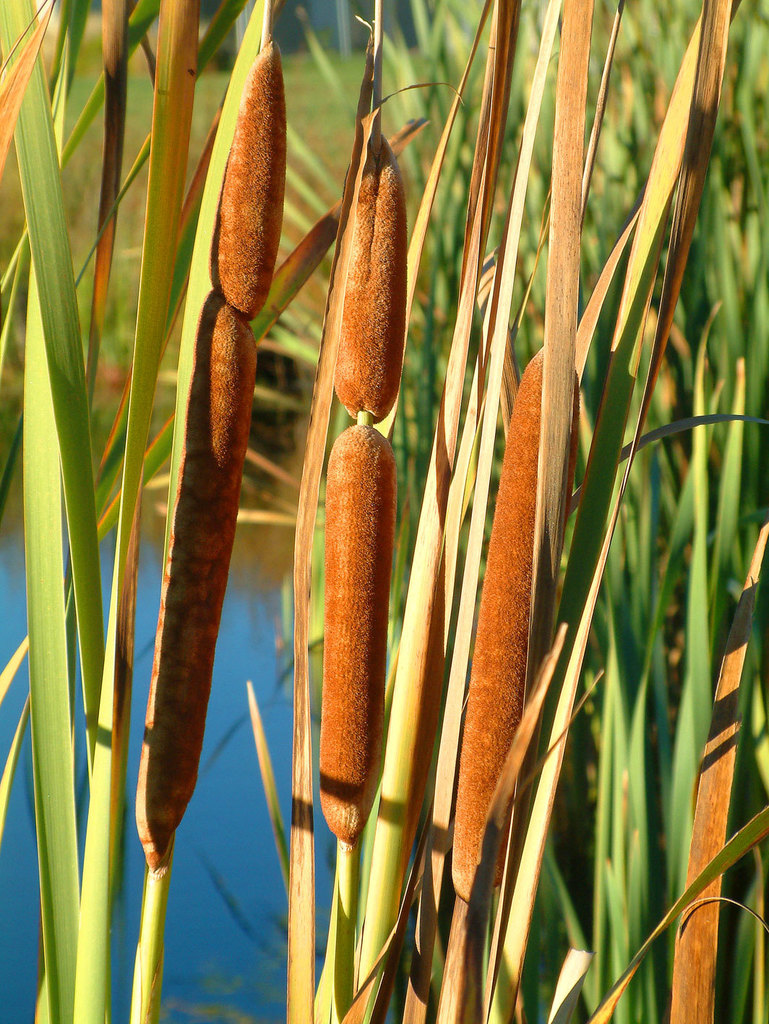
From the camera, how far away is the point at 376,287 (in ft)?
0.91

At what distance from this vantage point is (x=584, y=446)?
35.7 inches

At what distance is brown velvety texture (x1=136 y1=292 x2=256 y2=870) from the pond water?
63cm

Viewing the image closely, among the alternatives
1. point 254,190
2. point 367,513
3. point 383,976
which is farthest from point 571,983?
point 254,190

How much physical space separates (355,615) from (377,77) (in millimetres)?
157

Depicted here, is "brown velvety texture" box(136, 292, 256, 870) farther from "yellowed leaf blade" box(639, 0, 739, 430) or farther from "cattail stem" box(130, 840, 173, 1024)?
"yellowed leaf blade" box(639, 0, 739, 430)

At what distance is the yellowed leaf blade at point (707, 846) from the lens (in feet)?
1.02

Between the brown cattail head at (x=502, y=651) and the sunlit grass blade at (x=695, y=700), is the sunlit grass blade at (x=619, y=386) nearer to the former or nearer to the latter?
the brown cattail head at (x=502, y=651)

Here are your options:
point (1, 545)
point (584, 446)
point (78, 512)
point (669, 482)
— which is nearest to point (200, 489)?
point (78, 512)

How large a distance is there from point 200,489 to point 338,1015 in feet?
0.60

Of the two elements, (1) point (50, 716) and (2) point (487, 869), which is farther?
→ (1) point (50, 716)

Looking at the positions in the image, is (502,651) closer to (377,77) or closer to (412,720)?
(412,720)

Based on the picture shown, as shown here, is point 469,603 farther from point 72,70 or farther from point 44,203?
point 72,70

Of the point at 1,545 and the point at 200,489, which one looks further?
the point at 1,545

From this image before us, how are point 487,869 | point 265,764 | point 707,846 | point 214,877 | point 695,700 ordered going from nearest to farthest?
point 487,869 → point 707,846 → point 265,764 → point 695,700 → point 214,877
